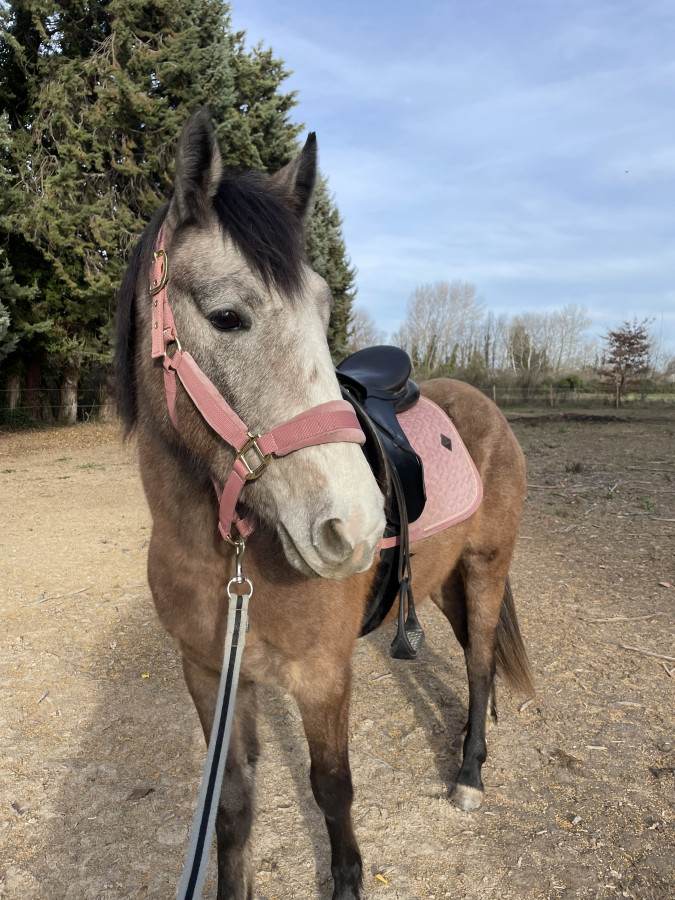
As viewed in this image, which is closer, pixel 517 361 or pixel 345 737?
pixel 345 737

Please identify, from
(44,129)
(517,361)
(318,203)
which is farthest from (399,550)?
(517,361)

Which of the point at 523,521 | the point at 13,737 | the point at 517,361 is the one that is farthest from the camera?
the point at 517,361

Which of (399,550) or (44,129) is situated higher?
(44,129)

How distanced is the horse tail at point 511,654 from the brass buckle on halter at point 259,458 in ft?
7.49

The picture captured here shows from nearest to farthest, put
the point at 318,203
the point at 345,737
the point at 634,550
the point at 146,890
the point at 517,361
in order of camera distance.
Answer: the point at 345,737
the point at 146,890
the point at 634,550
the point at 318,203
the point at 517,361

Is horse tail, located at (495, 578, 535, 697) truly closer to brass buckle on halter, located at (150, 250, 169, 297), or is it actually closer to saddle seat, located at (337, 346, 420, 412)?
saddle seat, located at (337, 346, 420, 412)

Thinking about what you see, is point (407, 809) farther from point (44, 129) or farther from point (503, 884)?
point (44, 129)

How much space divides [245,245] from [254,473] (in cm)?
58

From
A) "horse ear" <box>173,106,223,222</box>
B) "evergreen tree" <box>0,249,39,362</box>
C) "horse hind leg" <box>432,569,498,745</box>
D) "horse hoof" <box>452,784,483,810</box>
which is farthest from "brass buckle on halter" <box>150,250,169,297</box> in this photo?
"evergreen tree" <box>0,249,39,362</box>

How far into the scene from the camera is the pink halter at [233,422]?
1.30 meters

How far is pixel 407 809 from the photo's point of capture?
247cm

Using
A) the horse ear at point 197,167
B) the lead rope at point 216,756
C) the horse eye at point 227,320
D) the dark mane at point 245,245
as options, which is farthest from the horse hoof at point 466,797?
the horse ear at point 197,167

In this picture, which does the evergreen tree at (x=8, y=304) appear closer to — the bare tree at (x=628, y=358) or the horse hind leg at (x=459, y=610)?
the horse hind leg at (x=459, y=610)

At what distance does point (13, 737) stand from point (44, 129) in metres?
17.6
